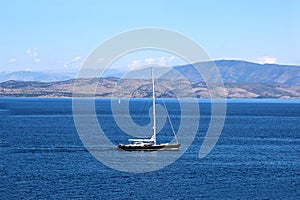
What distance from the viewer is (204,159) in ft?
298

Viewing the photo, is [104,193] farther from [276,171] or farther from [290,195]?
[276,171]

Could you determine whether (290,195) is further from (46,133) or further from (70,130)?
(70,130)

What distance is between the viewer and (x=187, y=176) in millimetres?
75125

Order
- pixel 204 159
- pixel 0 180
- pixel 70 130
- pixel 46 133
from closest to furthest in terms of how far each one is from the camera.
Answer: pixel 0 180 < pixel 204 159 < pixel 46 133 < pixel 70 130

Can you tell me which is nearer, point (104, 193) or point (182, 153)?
point (104, 193)

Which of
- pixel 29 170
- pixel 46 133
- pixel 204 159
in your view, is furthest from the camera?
pixel 46 133

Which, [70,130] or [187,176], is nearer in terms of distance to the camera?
[187,176]

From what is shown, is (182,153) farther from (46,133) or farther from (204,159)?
(46,133)

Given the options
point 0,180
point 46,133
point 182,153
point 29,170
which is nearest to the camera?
point 0,180

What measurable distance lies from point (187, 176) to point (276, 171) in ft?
44.7

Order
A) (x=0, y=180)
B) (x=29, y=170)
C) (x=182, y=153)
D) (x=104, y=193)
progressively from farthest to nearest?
(x=182, y=153) → (x=29, y=170) → (x=0, y=180) → (x=104, y=193)

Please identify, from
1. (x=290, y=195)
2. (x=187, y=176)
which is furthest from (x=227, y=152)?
(x=290, y=195)

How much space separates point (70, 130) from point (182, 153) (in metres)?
56.9

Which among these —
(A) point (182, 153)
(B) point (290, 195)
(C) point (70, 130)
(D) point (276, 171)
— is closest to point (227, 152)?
(A) point (182, 153)
